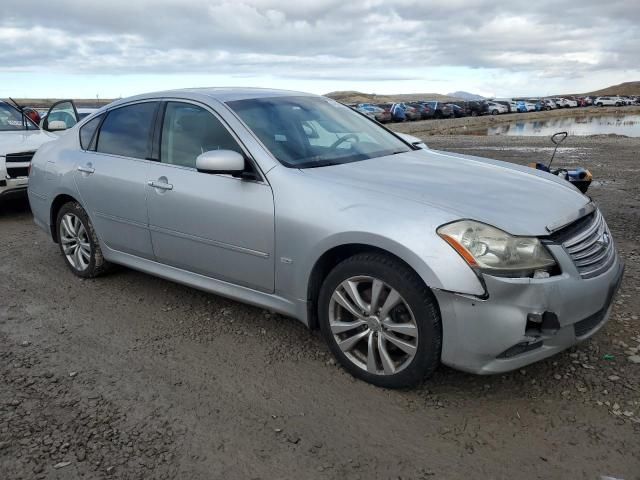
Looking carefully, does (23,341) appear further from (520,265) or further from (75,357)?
(520,265)

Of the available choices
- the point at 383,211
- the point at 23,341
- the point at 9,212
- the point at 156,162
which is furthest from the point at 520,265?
the point at 9,212

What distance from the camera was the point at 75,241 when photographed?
16.8 ft

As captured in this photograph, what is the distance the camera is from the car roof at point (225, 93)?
13.4 feet

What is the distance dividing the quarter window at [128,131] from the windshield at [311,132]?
85 cm

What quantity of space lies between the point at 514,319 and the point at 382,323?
70 cm

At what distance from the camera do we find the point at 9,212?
830 cm

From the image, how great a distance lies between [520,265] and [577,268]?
367 millimetres

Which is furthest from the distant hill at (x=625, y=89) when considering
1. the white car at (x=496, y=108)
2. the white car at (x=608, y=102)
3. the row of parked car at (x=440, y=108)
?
the white car at (x=496, y=108)

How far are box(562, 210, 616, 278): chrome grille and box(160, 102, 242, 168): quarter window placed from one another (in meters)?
2.14

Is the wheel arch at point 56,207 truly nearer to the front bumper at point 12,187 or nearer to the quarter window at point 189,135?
the quarter window at point 189,135

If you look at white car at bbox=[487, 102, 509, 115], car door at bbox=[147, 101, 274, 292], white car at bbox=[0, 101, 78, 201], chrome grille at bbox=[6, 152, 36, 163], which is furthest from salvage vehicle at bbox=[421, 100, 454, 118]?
car door at bbox=[147, 101, 274, 292]

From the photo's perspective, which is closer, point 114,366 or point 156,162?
point 114,366

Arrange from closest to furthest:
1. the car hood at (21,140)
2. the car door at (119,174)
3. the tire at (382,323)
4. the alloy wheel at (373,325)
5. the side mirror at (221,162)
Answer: the tire at (382,323) → the alloy wheel at (373,325) → the side mirror at (221,162) → the car door at (119,174) → the car hood at (21,140)

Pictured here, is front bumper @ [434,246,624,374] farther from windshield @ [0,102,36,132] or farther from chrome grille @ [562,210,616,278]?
windshield @ [0,102,36,132]
